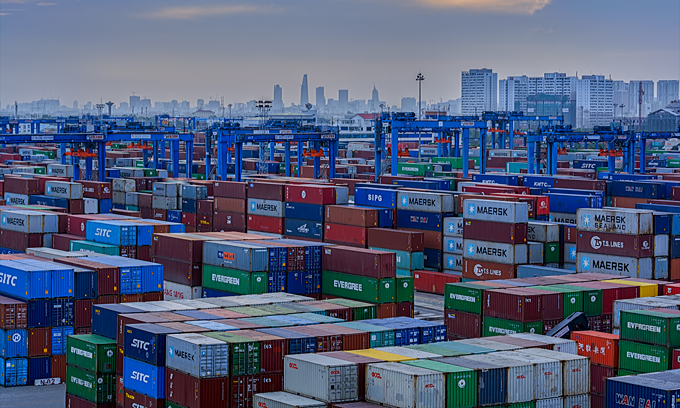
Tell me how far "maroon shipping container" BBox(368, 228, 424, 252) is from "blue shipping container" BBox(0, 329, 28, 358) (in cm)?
2433

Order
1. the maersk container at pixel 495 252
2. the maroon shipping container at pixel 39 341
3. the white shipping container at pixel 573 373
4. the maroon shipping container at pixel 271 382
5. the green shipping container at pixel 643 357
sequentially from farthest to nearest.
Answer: the maersk container at pixel 495 252, the maroon shipping container at pixel 39 341, the green shipping container at pixel 643 357, the maroon shipping container at pixel 271 382, the white shipping container at pixel 573 373

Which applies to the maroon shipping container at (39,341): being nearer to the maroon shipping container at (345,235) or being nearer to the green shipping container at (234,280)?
the green shipping container at (234,280)

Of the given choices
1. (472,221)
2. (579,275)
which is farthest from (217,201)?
(579,275)

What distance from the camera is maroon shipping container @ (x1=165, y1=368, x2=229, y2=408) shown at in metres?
26.8

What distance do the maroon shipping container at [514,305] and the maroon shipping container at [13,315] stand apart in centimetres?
1842

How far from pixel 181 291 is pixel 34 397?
424 inches

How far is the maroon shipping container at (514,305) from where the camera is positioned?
35.1 m

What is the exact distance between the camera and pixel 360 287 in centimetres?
4231

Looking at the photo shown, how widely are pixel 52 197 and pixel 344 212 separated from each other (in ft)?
78.5

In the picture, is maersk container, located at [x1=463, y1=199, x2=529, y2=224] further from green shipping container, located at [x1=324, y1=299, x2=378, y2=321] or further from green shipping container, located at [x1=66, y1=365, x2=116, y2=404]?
green shipping container, located at [x1=66, y1=365, x2=116, y2=404]

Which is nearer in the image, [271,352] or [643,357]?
[271,352]

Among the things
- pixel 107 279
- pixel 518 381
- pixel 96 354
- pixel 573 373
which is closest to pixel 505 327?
pixel 573 373

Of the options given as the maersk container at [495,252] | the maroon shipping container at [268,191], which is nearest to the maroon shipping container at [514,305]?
the maersk container at [495,252]

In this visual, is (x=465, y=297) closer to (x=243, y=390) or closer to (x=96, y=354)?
(x=243, y=390)
